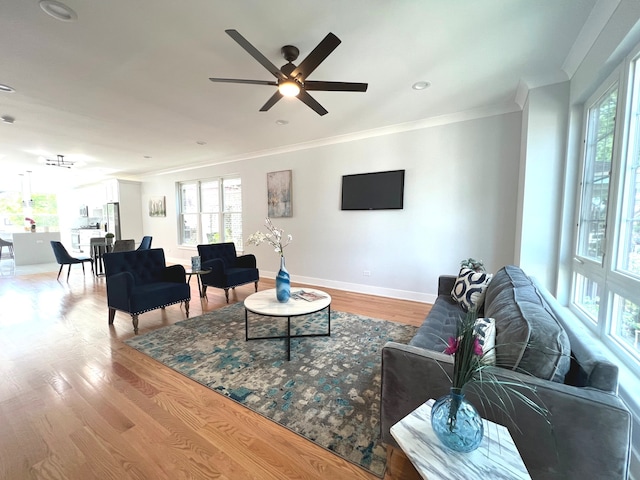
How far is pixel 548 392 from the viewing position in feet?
3.17

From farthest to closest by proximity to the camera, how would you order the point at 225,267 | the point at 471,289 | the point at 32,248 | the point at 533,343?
the point at 32,248 → the point at 225,267 → the point at 471,289 → the point at 533,343

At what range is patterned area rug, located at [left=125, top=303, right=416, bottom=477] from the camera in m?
1.60

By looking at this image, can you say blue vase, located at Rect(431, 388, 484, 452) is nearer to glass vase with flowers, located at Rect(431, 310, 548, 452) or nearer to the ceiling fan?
glass vase with flowers, located at Rect(431, 310, 548, 452)

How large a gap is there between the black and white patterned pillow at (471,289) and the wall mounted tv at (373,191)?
1.77 metres

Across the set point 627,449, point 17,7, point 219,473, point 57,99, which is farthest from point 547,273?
point 57,99

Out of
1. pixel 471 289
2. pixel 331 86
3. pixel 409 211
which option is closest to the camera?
pixel 331 86

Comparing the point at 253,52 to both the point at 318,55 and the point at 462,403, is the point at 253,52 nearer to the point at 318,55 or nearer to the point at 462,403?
the point at 318,55

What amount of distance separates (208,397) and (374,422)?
1.17 m

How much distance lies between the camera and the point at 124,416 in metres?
1.71

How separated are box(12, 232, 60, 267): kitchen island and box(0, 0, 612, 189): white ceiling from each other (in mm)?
4356

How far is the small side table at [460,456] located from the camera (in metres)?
0.82

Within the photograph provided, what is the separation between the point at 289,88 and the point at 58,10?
1582mm

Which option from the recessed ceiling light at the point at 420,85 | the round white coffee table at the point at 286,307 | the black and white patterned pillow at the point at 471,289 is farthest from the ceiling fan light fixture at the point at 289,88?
the black and white patterned pillow at the point at 471,289

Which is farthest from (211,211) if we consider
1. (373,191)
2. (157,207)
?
(373,191)
